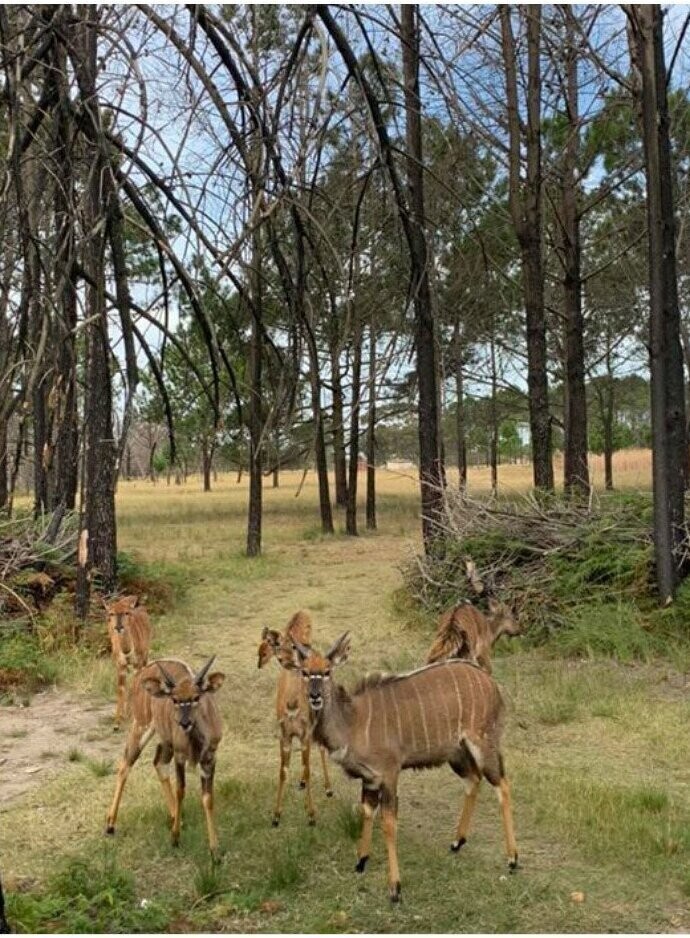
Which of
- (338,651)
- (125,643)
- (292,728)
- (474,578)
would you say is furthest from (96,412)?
(338,651)


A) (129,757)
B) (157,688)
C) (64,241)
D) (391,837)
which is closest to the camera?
(64,241)

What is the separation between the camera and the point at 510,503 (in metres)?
11.2

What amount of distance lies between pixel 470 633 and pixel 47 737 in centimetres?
314

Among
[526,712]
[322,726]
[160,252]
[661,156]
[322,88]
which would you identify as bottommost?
[526,712]

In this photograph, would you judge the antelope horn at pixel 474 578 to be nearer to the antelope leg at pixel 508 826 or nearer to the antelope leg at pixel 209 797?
the antelope leg at pixel 508 826

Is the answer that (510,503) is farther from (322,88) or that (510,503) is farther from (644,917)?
(322,88)

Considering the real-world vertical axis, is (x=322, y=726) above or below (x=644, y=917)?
above

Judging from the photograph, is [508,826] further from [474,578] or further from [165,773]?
[474,578]

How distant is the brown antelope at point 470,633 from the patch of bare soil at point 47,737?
2.36 metres

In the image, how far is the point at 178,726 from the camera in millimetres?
4352

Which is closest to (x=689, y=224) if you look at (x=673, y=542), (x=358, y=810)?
(x=673, y=542)

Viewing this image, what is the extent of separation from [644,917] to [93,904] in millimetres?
2257

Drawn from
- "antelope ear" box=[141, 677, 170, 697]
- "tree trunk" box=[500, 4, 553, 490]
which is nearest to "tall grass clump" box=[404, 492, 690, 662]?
"tree trunk" box=[500, 4, 553, 490]

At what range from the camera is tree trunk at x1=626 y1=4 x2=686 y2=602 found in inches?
344
